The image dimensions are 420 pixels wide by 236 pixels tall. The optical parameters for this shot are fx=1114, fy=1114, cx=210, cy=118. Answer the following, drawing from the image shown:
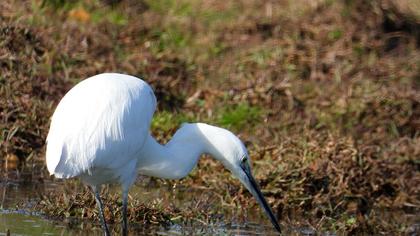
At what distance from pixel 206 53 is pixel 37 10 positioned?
1.89 meters

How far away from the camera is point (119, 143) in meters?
6.94

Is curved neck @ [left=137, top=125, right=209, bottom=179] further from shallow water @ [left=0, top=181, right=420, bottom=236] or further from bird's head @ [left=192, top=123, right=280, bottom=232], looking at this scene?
shallow water @ [left=0, top=181, right=420, bottom=236]

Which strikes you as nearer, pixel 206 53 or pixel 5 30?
pixel 5 30

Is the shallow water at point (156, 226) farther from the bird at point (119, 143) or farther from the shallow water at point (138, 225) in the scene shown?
the bird at point (119, 143)

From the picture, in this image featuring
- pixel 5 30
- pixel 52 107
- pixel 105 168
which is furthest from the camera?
pixel 5 30

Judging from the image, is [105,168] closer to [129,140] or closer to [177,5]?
[129,140]

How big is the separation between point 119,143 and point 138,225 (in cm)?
99

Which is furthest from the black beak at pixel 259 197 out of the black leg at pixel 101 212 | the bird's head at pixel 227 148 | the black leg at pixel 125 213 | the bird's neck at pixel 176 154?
the black leg at pixel 101 212

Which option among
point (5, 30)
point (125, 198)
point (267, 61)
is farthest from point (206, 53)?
point (125, 198)

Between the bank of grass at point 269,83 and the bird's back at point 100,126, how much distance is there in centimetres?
90

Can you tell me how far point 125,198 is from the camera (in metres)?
7.32

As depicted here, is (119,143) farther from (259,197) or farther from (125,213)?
(259,197)

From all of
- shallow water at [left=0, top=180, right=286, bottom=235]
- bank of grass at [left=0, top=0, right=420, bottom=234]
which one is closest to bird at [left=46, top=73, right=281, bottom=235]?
shallow water at [left=0, top=180, right=286, bottom=235]

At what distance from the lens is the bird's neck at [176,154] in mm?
7480
